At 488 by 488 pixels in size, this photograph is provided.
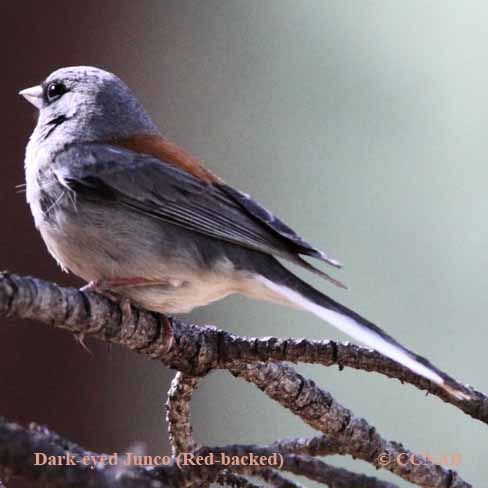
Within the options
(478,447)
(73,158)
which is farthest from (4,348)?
(478,447)

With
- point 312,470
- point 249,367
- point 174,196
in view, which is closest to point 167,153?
point 174,196

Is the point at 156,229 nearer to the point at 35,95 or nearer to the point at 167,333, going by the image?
the point at 167,333

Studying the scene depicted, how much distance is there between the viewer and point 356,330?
194 centimetres

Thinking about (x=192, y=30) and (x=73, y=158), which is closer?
(x=73, y=158)

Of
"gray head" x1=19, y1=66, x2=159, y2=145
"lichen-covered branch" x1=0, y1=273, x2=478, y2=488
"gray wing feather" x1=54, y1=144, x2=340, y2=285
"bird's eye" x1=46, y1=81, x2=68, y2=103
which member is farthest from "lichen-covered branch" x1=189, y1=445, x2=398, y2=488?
"bird's eye" x1=46, y1=81, x2=68, y2=103

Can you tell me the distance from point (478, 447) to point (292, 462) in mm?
2552

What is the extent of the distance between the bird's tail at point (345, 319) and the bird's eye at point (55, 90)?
1.08m

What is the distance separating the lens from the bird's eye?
2949 millimetres

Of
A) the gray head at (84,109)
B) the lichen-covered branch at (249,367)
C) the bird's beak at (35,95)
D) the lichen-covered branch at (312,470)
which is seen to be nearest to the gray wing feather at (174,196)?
the gray head at (84,109)

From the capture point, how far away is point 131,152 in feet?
8.70

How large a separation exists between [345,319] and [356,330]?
A: 0.20 ft

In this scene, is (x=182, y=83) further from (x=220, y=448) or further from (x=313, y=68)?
(x=220, y=448)

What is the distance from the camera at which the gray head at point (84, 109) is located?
2770 millimetres

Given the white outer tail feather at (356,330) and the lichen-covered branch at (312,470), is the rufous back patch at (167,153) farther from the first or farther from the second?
the lichen-covered branch at (312,470)
